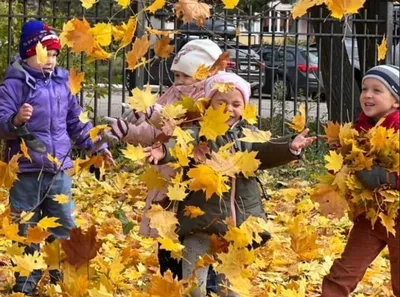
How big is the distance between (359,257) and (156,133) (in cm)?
103

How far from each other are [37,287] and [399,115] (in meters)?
1.92

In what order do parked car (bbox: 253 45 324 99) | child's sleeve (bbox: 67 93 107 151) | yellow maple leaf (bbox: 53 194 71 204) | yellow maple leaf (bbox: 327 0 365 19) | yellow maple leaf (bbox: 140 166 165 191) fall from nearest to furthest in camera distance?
1. yellow maple leaf (bbox: 327 0 365 19)
2. yellow maple leaf (bbox: 140 166 165 191)
3. yellow maple leaf (bbox: 53 194 71 204)
4. child's sleeve (bbox: 67 93 107 151)
5. parked car (bbox: 253 45 324 99)

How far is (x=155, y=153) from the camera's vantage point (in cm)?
338

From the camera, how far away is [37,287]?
433 cm

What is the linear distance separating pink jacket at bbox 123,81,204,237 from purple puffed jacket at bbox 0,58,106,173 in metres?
0.48

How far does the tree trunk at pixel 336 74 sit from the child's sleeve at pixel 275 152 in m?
5.87

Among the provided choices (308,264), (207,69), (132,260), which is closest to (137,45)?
(207,69)

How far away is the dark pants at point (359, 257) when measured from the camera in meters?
3.77

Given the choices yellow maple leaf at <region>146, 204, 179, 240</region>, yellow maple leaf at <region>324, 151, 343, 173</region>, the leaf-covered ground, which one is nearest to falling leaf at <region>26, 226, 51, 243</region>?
the leaf-covered ground

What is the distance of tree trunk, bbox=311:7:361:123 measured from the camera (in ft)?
31.6

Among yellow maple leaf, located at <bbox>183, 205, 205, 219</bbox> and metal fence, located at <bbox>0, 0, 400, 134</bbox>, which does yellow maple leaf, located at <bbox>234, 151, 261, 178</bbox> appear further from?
metal fence, located at <bbox>0, 0, 400, 134</bbox>

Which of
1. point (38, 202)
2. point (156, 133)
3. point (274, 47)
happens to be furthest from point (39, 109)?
point (274, 47)

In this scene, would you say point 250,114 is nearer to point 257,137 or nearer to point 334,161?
point 257,137

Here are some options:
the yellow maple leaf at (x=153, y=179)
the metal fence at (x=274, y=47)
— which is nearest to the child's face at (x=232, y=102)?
the yellow maple leaf at (x=153, y=179)
